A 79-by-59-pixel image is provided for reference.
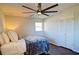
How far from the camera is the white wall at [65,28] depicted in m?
3.54

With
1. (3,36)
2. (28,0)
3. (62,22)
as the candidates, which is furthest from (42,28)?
(28,0)

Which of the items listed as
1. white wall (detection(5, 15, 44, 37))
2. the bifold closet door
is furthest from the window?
the bifold closet door

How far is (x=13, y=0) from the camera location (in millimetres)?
574

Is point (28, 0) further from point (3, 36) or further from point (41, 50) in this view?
point (41, 50)

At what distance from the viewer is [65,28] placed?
4180 millimetres

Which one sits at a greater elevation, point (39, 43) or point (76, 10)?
point (76, 10)

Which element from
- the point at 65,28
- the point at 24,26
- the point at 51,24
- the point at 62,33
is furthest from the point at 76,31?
the point at 24,26

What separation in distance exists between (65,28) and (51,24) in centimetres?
122

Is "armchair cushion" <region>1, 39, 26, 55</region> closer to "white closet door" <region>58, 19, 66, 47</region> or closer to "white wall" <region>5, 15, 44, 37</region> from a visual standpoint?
"white closet door" <region>58, 19, 66, 47</region>

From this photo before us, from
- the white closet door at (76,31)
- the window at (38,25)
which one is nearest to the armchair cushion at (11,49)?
the white closet door at (76,31)

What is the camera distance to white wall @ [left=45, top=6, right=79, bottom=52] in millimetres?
3544

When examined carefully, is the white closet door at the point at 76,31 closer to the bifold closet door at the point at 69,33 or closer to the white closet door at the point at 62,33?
the bifold closet door at the point at 69,33

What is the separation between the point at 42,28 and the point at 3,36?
3143mm

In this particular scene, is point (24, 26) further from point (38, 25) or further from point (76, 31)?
point (76, 31)
